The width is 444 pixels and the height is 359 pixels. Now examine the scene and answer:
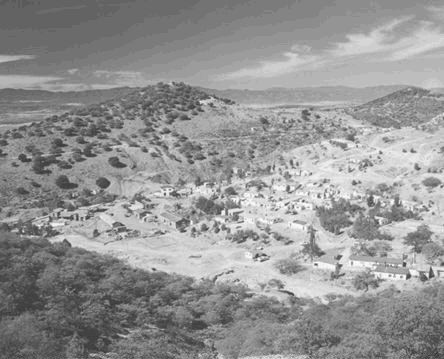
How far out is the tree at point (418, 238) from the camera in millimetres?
40281

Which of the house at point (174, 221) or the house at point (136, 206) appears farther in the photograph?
the house at point (136, 206)

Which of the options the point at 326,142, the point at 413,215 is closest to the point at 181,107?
the point at 326,142

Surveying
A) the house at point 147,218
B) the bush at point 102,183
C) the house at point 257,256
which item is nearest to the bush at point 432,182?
the house at point 257,256

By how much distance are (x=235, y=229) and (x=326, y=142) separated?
44541mm

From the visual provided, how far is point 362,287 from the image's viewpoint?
35562 millimetres

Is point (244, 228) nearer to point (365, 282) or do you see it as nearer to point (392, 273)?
point (365, 282)

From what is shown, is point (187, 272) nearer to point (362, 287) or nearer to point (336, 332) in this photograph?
point (362, 287)

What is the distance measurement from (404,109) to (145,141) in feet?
312

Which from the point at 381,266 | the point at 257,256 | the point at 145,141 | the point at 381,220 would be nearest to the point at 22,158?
the point at 145,141

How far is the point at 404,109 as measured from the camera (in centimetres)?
14412

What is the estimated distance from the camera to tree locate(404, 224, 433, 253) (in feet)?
132

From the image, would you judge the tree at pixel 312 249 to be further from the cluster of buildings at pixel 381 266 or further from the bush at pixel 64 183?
the bush at pixel 64 183

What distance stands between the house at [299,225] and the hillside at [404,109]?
8237cm

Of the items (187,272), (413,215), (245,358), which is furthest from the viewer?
(413,215)
